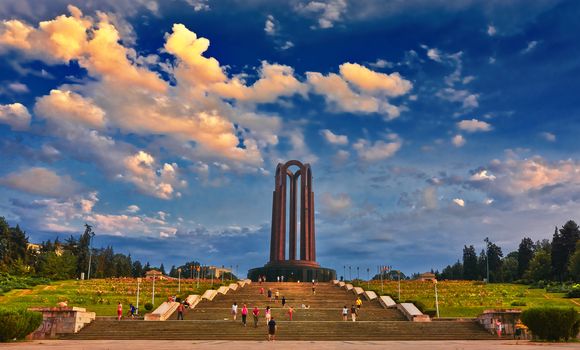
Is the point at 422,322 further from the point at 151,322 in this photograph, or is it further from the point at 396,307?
the point at 151,322

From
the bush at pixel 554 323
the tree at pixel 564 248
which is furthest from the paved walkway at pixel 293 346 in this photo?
the tree at pixel 564 248

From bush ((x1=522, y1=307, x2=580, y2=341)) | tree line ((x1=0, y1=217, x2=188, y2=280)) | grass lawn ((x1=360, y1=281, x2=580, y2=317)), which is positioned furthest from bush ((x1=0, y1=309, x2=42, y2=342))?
tree line ((x1=0, y1=217, x2=188, y2=280))

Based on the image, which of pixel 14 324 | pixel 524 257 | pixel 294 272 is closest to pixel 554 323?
pixel 14 324

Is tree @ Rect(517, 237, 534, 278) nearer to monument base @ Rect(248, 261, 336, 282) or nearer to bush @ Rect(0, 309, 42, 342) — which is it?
monument base @ Rect(248, 261, 336, 282)

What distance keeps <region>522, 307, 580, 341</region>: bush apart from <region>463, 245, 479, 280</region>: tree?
70631 mm

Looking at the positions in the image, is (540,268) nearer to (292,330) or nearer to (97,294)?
(292,330)

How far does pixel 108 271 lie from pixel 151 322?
57589 millimetres

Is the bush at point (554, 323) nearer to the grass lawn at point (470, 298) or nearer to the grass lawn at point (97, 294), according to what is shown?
the grass lawn at point (470, 298)

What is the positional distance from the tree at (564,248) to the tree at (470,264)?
19.7m

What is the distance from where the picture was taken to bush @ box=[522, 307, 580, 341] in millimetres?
23875

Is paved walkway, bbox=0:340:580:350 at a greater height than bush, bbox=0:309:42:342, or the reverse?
bush, bbox=0:309:42:342

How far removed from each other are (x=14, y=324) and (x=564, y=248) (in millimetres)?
68013

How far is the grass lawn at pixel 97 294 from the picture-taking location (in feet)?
134

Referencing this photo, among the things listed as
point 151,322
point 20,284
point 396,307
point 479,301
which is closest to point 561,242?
point 479,301
